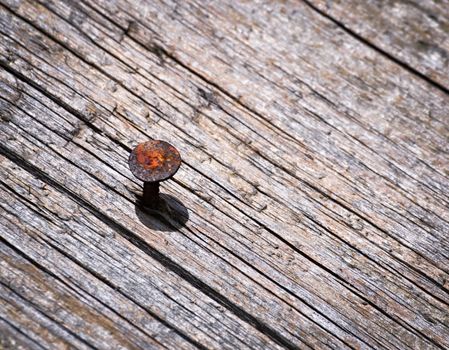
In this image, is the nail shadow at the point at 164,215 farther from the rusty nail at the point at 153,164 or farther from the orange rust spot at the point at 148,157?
the orange rust spot at the point at 148,157

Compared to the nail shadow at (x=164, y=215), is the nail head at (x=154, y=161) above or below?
above

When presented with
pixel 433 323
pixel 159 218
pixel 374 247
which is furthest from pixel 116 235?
pixel 433 323

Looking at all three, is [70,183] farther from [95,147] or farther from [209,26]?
[209,26]

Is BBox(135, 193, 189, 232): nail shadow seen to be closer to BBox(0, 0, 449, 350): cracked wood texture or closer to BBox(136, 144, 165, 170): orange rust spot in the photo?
BBox(0, 0, 449, 350): cracked wood texture

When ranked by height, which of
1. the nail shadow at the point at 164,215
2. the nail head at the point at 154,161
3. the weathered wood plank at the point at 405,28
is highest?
the weathered wood plank at the point at 405,28

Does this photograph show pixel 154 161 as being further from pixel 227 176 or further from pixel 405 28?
pixel 405 28

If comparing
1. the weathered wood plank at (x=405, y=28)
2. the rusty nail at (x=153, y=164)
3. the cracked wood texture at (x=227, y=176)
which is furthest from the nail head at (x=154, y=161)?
the weathered wood plank at (x=405, y=28)
